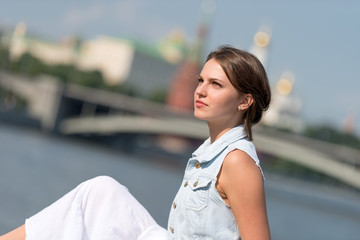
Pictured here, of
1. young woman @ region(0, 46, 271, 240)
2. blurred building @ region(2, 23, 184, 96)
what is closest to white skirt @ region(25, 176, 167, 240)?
young woman @ region(0, 46, 271, 240)

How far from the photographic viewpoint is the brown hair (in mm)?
1146

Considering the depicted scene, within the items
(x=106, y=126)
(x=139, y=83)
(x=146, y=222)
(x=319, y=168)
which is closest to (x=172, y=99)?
(x=139, y=83)

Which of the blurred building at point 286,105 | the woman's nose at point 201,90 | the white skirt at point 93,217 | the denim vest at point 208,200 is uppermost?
the woman's nose at point 201,90

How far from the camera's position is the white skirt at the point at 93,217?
130cm

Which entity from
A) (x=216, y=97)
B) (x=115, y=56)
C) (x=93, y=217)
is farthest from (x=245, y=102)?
(x=115, y=56)

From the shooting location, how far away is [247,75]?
45.1 inches

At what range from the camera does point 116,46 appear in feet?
164

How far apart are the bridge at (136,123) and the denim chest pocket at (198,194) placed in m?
13.9

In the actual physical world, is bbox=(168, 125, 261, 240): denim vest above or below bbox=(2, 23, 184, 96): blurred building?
above

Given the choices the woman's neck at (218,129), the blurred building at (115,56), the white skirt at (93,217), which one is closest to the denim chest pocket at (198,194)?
the woman's neck at (218,129)

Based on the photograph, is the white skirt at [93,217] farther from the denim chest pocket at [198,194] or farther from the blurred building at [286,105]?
the blurred building at [286,105]

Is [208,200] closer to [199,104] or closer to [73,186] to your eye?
[199,104]

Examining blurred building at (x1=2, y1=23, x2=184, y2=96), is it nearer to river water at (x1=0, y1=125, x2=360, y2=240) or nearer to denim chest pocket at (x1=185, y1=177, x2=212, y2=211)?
river water at (x1=0, y1=125, x2=360, y2=240)

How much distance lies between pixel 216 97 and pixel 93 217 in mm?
357
